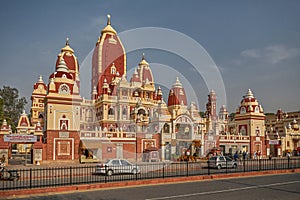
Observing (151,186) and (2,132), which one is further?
(2,132)

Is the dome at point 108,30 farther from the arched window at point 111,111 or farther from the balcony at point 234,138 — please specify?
the balcony at point 234,138

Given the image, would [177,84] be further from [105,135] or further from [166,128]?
[105,135]

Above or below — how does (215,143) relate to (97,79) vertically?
below

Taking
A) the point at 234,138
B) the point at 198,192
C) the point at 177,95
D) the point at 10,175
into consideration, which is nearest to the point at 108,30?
the point at 177,95

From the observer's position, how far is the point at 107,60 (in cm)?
5662

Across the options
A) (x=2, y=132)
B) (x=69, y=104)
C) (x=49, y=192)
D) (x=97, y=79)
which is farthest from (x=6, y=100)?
(x=49, y=192)

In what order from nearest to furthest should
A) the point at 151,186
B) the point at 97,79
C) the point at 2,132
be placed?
the point at 151,186 → the point at 2,132 → the point at 97,79

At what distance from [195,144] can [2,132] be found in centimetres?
2372

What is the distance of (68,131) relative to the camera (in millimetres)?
33594

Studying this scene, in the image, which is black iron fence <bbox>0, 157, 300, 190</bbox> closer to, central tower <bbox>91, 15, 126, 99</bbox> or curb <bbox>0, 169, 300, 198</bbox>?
curb <bbox>0, 169, 300, 198</bbox>

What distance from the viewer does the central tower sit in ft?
182

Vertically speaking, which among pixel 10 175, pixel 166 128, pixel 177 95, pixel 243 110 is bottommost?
pixel 10 175

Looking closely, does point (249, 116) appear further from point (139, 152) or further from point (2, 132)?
point (2, 132)

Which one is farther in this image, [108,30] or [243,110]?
[108,30]
